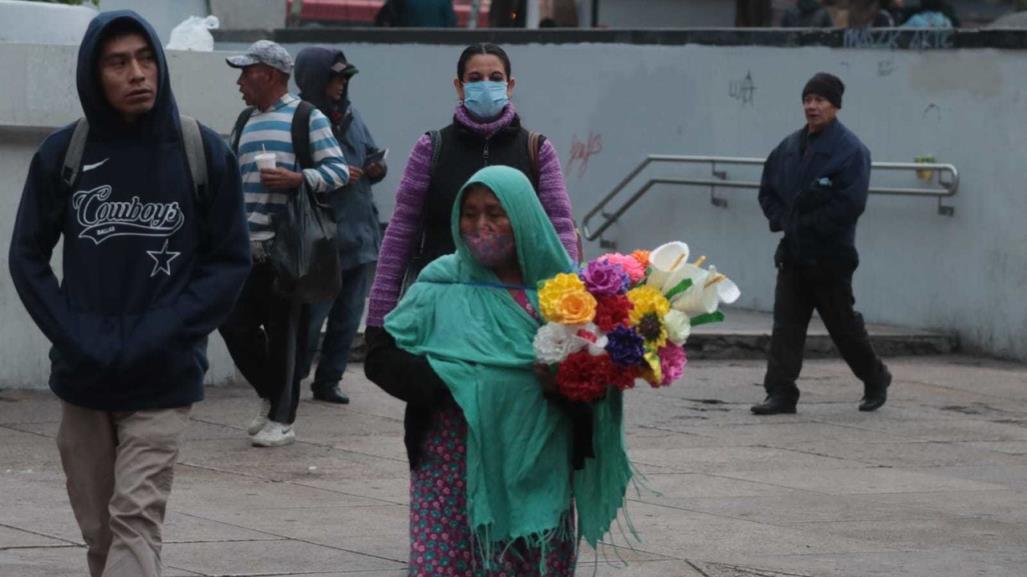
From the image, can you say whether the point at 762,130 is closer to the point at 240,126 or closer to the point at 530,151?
the point at 240,126

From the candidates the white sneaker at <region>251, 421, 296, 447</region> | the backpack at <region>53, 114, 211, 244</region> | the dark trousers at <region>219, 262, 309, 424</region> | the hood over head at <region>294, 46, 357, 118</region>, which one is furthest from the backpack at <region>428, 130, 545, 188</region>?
the hood over head at <region>294, 46, 357, 118</region>

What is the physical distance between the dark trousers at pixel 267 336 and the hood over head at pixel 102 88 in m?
3.72

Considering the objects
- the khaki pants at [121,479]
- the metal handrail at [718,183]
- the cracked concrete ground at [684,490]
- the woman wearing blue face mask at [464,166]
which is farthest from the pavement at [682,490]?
the metal handrail at [718,183]

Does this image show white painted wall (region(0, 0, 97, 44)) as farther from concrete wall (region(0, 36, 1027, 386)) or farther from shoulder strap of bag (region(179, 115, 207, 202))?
shoulder strap of bag (region(179, 115, 207, 202))

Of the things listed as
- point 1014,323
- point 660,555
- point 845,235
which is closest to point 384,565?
point 660,555

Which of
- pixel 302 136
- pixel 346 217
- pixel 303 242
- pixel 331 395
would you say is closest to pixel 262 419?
pixel 303 242

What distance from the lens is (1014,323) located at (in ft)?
44.4

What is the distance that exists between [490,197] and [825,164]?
230 inches

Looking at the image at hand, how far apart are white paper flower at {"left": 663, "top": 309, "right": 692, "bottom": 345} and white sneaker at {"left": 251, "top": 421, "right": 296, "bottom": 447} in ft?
14.6

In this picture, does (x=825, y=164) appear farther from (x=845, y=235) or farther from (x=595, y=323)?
(x=595, y=323)

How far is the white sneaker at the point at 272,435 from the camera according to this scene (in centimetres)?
898

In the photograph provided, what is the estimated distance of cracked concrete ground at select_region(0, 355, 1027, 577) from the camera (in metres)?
6.79

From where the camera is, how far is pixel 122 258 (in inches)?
196

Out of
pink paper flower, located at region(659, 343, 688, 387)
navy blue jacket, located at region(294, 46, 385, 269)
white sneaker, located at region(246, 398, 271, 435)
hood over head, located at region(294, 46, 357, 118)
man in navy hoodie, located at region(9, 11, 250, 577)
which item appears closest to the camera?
pink paper flower, located at region(659, 343, 688, 387)
